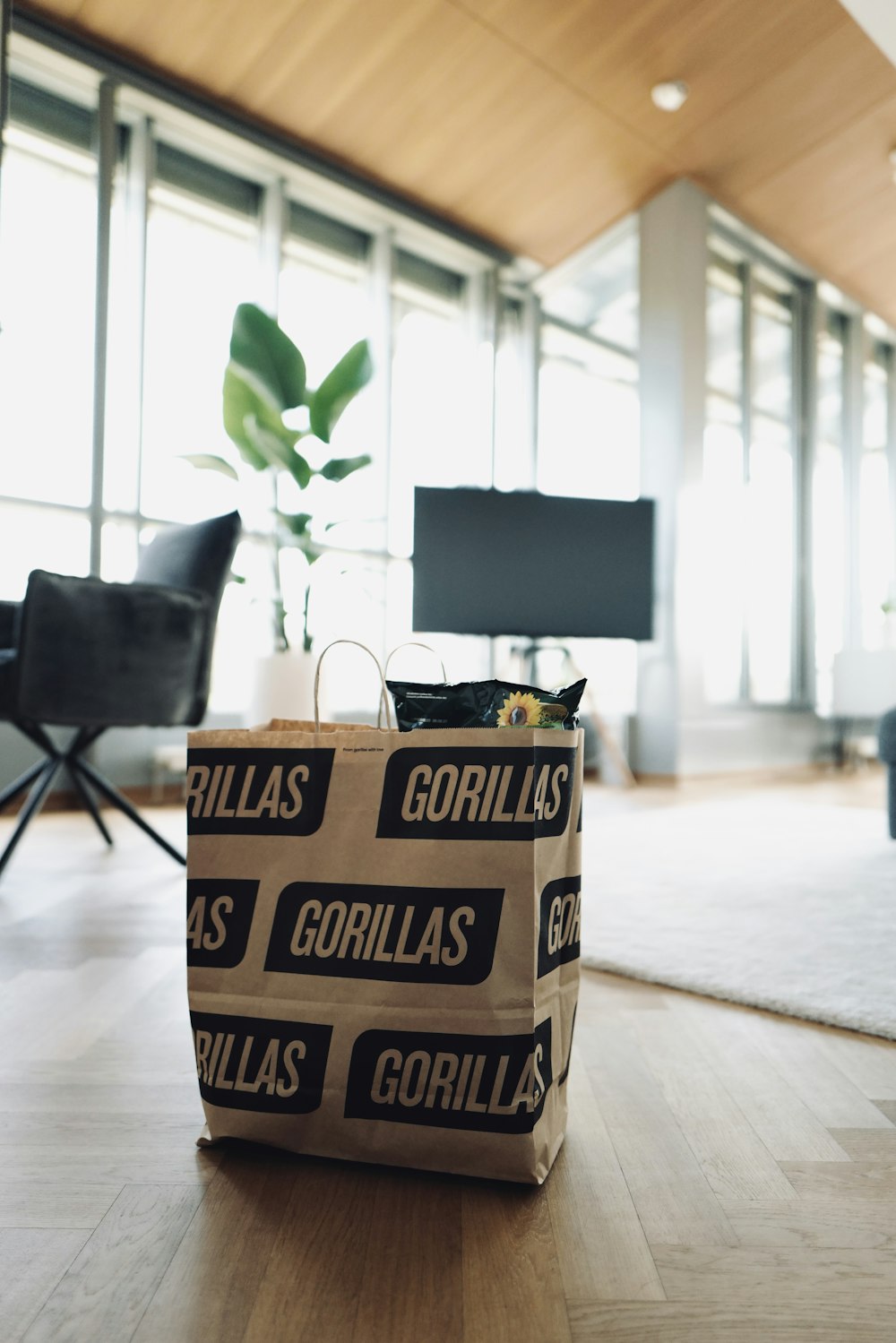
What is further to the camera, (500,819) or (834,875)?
(834,875)

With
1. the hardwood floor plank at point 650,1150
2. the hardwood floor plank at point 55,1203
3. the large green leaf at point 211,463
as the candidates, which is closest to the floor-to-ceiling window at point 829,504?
the large green leaf at point 211,463

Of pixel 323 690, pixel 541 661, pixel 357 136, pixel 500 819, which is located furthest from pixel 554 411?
pixel 500 819

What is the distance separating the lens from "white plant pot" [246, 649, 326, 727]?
3.39m

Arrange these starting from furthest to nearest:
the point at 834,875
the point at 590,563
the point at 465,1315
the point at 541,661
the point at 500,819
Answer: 1. the point at 541,661
2. the point at 590,563
3. the point at 834,875
4. the point at 500,819
5. the point at 465,1315

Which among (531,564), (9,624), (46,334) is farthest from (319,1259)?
(46,334)

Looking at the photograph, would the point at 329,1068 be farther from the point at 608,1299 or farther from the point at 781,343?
the point at 781,343

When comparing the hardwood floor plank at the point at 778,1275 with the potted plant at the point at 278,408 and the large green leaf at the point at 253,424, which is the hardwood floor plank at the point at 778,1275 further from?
the large green leaf at the point at 253,424

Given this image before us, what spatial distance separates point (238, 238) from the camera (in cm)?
417

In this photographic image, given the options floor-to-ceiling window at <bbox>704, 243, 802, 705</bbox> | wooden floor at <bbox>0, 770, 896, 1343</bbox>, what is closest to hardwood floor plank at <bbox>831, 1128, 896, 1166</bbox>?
wooden floor at <bbox>0, 770, 896, 1343</bbox>

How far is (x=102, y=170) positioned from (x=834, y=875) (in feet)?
11.4

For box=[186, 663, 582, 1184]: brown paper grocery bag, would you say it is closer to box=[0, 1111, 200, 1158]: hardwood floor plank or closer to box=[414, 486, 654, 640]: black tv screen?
box=[0, 1111, 200, 1158]: hardwood floor plank

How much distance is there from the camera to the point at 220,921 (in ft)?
2.81

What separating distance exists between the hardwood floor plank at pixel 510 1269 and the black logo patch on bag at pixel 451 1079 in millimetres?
56

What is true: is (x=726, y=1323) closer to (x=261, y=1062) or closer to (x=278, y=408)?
(x=261, y=1062)
